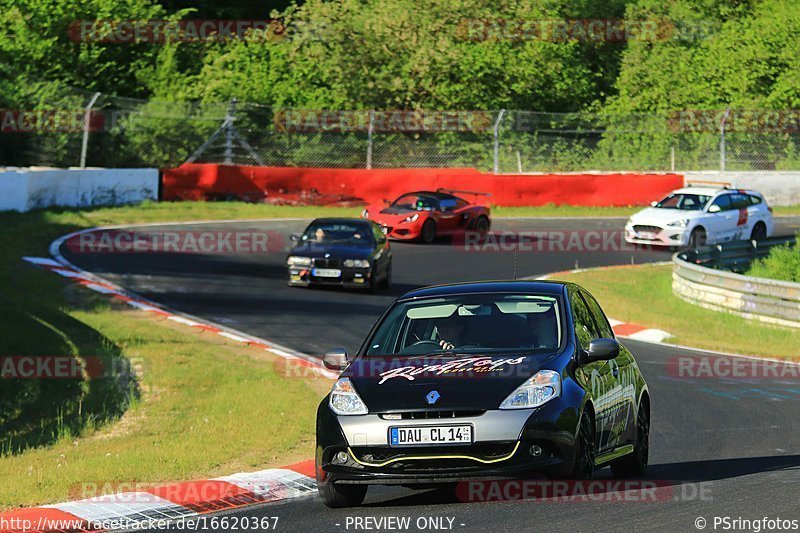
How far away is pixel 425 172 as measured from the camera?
123 ft

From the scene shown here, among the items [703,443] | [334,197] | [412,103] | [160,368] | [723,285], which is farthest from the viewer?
[412,103]

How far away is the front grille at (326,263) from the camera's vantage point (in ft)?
73.0

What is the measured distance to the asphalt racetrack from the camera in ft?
24.7

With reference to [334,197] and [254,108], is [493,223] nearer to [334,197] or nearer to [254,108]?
[334,197]

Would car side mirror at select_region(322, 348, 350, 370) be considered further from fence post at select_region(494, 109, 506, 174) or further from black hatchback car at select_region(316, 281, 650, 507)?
fence post at select_region(494, 109, 506, 174)

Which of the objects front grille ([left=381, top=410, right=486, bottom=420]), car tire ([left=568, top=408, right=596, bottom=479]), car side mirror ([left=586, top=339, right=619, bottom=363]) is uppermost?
car side mirror ([left=586, top=339, right=619, bottom=363])

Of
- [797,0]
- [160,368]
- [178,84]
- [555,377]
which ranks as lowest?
[160,368]

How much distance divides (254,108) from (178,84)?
28.3ft

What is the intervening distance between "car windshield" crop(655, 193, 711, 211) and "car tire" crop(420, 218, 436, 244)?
5430 mm

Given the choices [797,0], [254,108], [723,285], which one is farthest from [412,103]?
[723,285]

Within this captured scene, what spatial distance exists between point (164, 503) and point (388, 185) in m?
28.7

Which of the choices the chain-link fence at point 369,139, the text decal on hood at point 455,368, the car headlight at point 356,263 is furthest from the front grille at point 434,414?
the chain-link fence at point 369,139

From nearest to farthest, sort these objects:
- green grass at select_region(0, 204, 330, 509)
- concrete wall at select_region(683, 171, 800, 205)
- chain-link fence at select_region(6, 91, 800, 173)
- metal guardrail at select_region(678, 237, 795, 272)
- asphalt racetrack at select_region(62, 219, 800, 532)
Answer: asphalt racetrack at select_region(62, 219, 800, 532), green grass at select_region(0, 204, 330, 509), metal guardrail at select_region(678, 237, 795, 272), chain-link fence at select_region(6, 91, 800, 173), concrete wall at select_region(683, 171, 800, 205)

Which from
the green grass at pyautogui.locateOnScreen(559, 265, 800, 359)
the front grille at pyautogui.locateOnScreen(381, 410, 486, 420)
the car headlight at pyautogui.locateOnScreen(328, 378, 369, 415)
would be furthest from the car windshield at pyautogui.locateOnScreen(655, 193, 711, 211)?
the front grille at pyautogui.locateOnScreen(381, 410, 486, 420)
